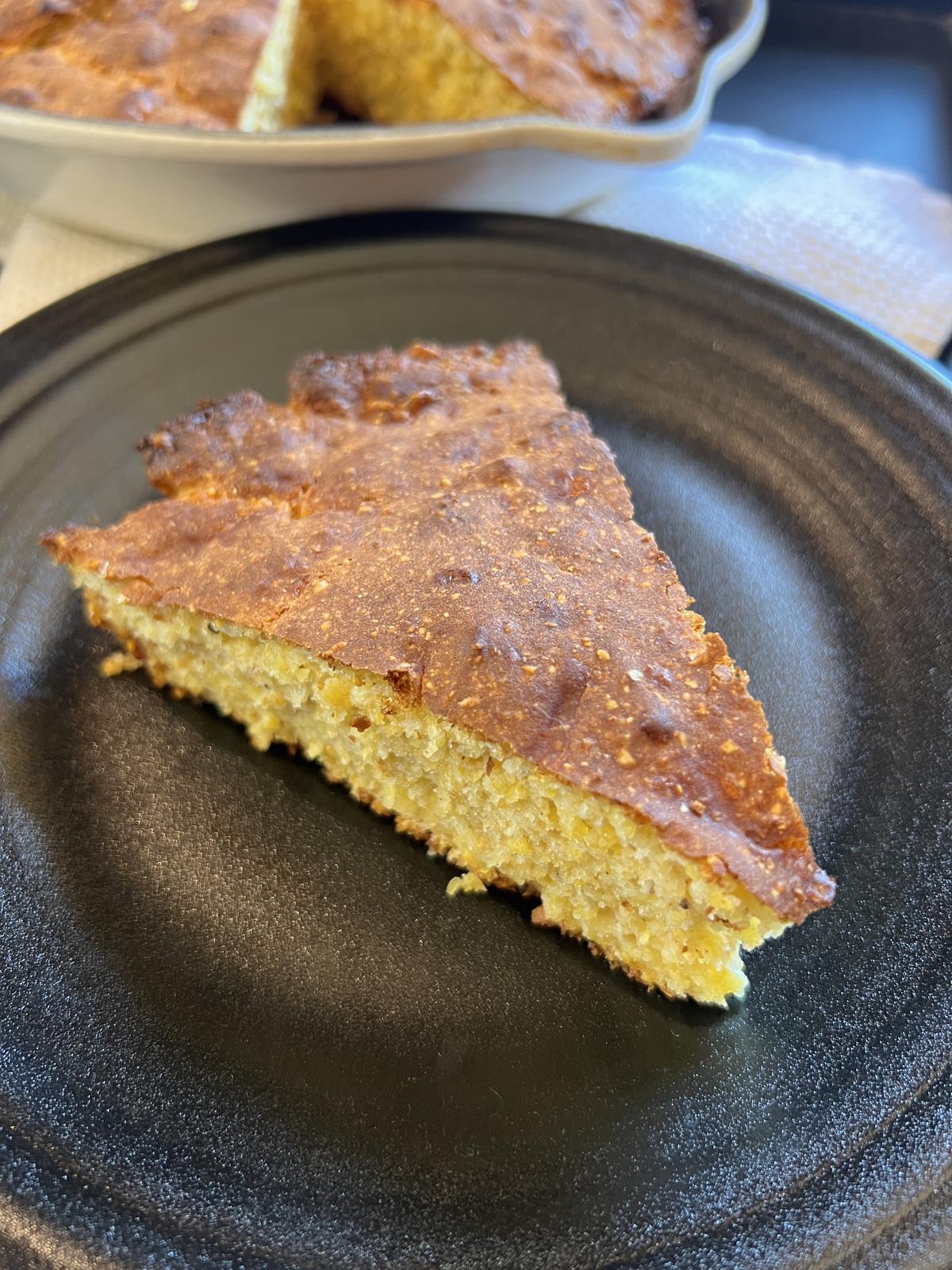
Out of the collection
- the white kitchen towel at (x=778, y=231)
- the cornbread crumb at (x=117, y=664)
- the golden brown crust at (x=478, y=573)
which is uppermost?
the white kitchen towel at (x=778, y=231)

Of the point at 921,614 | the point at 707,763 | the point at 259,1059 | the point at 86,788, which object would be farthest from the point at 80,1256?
the point at 921,614

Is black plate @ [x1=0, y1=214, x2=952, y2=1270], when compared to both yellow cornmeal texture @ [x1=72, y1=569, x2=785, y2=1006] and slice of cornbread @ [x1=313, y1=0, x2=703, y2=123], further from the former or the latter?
slice of cornbread @ [x1=313, y1=0, x2=703, y2=123]

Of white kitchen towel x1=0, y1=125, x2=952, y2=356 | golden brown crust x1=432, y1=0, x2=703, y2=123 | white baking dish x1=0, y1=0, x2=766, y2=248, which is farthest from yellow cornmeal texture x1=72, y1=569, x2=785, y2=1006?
golden brown crust x1=432, y1=0, x2=703, y2=123

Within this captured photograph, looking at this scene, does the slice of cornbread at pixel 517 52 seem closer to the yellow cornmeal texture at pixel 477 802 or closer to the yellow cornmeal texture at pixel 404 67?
the yellow cornmeal texture at pixel 404 67

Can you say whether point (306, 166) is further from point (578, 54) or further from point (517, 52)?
point (578, 54)

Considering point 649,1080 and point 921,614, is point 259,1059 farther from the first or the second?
point 921,614

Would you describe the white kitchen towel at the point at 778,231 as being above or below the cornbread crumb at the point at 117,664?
above

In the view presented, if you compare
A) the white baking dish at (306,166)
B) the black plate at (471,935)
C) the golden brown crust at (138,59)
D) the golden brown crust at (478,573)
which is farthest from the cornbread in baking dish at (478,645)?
the golden brown crust at (138,59)
